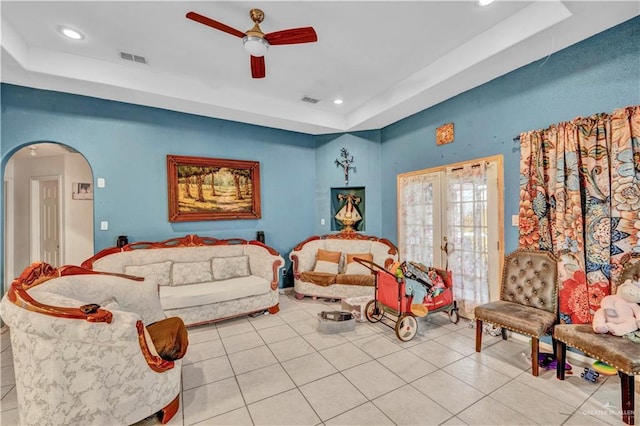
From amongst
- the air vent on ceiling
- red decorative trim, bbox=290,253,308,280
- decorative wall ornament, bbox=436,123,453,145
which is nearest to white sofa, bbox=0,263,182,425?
the air vent on ceiling

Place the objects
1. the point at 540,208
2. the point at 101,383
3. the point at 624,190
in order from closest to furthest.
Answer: the point at 101,383 < the point at 624,190 < the point at 540,208

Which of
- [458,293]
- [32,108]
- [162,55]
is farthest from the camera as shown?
[458,293]

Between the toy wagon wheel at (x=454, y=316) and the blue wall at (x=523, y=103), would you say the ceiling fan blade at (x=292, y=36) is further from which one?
the toy wagon wheel at (x=454, y=316)

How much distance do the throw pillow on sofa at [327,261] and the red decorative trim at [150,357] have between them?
3.02 metres

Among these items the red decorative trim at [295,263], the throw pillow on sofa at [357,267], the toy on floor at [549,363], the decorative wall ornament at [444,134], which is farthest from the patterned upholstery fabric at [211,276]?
the toy on floor at [549,363]

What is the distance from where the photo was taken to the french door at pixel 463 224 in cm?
338

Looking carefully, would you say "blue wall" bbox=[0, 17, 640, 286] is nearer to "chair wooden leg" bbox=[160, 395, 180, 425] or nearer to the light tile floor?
the light tile floor

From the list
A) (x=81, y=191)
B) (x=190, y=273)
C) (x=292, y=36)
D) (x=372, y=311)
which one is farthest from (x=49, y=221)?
(x=372, y=311)

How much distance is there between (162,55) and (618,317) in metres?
4.97

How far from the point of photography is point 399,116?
15.1 feet

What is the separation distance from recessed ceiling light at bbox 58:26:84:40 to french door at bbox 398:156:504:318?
4.47 meters

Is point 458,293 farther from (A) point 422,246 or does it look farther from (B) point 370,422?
(B) point 370,422

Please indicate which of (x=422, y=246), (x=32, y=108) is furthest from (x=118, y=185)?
(x=422, y=246)

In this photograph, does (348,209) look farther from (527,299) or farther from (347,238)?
(527,299)
